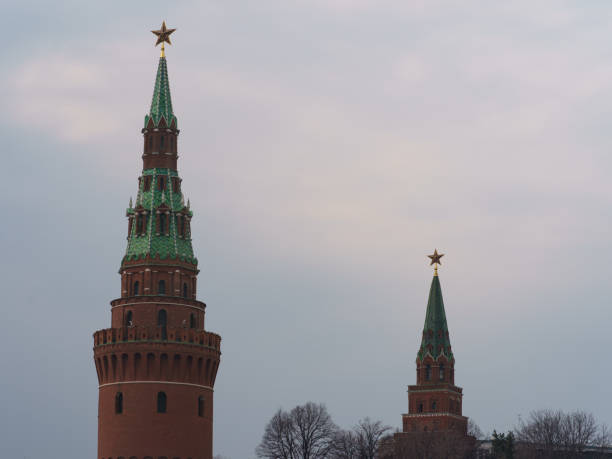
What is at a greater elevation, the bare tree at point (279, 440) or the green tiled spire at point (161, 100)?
→ the green tiled spire at point (161, 100)

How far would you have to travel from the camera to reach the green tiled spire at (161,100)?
111 metres

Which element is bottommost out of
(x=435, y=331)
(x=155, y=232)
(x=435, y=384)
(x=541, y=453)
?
(x=541, y=453)

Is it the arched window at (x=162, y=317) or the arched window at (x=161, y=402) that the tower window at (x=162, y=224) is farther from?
the arched window at (x=161, y=402)

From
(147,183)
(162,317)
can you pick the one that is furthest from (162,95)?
(162,317)

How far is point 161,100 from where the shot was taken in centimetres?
11225

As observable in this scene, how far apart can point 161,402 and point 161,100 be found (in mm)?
27809

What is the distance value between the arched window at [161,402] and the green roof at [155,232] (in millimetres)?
11935

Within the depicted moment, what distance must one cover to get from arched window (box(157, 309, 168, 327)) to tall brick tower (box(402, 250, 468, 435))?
79901 mm

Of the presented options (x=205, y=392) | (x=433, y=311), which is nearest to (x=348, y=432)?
(x=433, y=311)

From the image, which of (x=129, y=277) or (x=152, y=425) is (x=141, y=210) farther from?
(x=152, y=425)

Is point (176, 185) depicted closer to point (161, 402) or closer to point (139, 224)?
point (139, 224)

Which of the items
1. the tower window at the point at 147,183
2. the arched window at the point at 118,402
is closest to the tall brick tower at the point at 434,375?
the tower window at the point at 147,183

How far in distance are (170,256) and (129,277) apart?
13.2ft

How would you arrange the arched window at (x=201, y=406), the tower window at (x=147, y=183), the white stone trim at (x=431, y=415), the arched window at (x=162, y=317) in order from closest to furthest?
the arched window at (x=162, y=317) → the arched window at (x=201, y=406) → the tower window at (x=147, y=183) → the white stone trim at (x=431, y=415)
